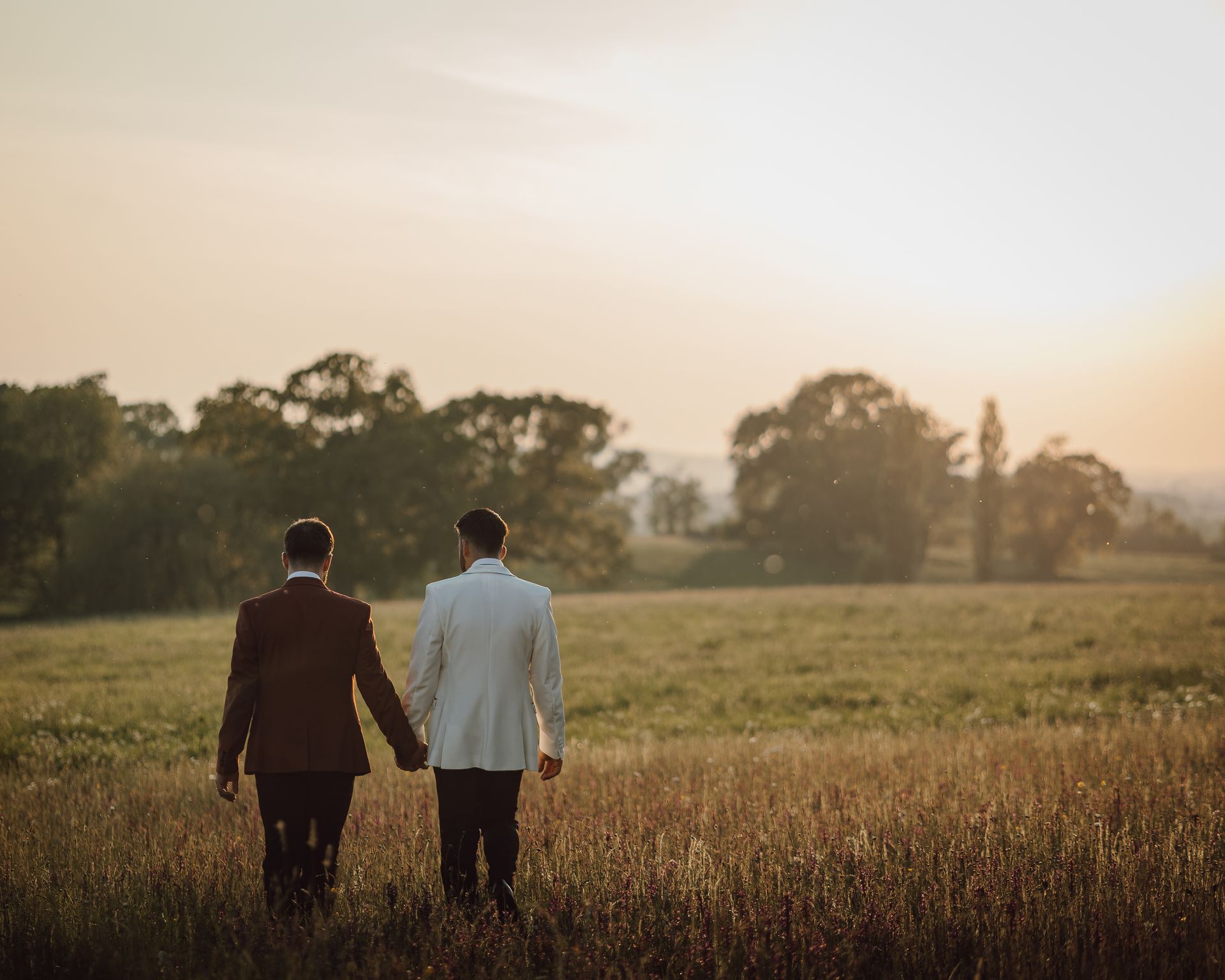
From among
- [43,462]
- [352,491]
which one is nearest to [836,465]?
[352,491]

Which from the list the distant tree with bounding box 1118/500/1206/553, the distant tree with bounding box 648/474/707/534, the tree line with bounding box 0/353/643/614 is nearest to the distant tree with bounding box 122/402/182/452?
the tree line with bounding box 0/353/643/614

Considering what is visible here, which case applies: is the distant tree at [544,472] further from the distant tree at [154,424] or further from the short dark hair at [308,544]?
the short dark hair at [308,544]

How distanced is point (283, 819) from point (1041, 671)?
16703 mm

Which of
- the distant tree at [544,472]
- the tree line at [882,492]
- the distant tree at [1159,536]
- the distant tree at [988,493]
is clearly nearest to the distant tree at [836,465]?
the tree line at [882,492]

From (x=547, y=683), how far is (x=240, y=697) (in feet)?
5.09

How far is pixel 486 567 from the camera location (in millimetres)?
5410

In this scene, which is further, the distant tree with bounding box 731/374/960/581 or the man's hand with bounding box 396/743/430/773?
the distant tree with bounding box 731/374/960/581

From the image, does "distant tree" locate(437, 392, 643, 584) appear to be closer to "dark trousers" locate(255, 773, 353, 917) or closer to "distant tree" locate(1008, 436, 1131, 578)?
"distant tree" locate(1008, 436, 1131, 578)

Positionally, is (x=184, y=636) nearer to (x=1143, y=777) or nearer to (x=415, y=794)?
(x=415, y=794)

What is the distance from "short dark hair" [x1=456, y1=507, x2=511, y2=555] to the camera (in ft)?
17.9

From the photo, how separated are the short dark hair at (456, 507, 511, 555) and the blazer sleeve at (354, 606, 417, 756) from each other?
650mm

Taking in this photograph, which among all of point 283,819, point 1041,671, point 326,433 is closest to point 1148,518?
point 326,433

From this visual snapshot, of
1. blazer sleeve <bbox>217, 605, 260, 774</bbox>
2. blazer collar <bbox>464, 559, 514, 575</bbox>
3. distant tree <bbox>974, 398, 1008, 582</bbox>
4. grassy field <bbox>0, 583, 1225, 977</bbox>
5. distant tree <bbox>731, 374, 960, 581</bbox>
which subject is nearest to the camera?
grassy field <bbox>0, 583, 1225, 977</bbox>

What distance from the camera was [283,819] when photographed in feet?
17.1
